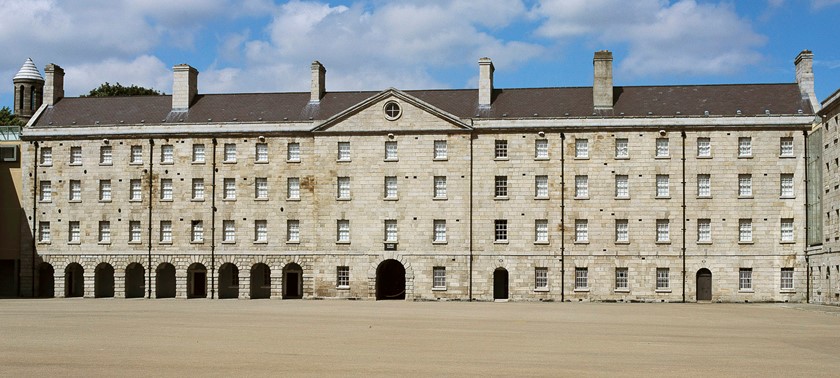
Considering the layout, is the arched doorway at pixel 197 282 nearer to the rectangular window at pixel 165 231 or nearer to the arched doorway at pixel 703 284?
the rectangular window at pixel 165 231

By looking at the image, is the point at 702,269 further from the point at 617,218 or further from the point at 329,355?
the point at 329,355

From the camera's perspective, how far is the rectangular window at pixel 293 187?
6303 centimetres

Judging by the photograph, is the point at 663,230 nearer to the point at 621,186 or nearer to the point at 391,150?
the point at 621,186

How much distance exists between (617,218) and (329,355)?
38.1 metres

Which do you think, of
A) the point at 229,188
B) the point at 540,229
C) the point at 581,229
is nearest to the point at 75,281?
the point at 229,188

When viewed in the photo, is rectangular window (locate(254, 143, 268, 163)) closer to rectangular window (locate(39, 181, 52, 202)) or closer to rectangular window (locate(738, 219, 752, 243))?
rectangular window (locate(39, 181, 52, 202))

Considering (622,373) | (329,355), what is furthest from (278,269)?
(622,373)

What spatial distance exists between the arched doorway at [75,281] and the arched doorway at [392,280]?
19541mm

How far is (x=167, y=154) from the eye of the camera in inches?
2530

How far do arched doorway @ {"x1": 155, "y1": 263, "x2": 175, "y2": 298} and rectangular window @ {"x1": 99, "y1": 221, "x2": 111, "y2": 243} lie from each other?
155 inches

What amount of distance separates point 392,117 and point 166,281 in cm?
1858

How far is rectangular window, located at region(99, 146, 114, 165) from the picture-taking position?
64.7 meters

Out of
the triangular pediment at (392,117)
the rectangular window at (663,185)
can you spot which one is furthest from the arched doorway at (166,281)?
the rectangular window at (663,185)

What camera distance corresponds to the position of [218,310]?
4584 centimetres
